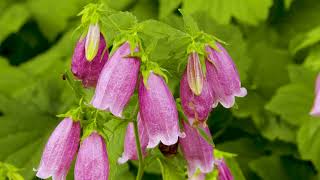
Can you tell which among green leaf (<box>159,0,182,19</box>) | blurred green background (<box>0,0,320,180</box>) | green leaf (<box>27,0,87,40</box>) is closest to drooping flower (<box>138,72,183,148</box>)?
blurred green background (<box>0,0,320,180</box>)

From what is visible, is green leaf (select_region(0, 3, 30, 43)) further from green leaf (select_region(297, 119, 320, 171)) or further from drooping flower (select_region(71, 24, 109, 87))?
drooping flower (select_region(71, 24, 109, 87))

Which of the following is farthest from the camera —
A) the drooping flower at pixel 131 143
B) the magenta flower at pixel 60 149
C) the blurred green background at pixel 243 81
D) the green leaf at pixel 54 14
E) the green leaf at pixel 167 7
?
the green leaf at pixel 54 14

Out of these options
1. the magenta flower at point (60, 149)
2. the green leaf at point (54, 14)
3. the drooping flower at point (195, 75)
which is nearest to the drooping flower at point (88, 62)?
the magenta flower at point (60, 149)

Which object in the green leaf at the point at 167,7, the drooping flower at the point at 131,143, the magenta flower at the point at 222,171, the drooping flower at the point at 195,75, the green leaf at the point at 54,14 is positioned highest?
the drooping flower at the point at 195,75

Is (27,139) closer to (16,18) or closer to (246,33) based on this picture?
(16,18)

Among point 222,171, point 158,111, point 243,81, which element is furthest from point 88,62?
point 243,81

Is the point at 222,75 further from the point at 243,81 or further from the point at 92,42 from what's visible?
the point at 243,81

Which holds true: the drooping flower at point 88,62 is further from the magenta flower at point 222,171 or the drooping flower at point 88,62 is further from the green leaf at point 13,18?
the green leaf at point 13,18
